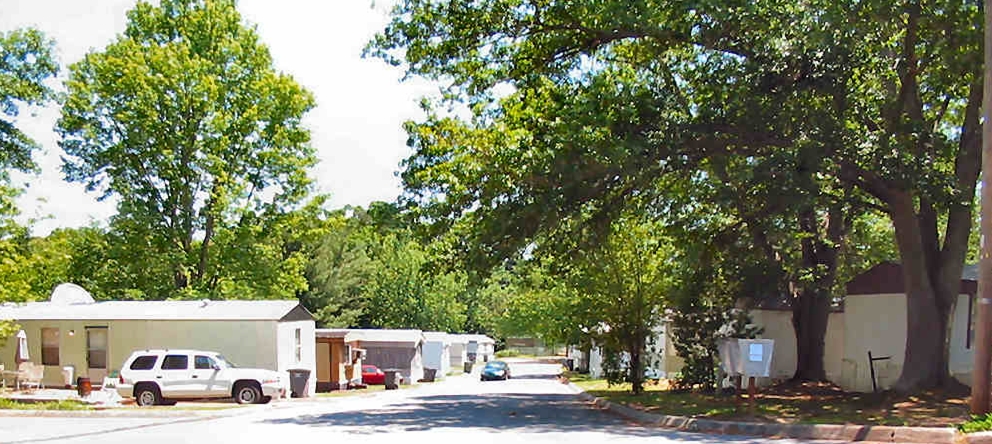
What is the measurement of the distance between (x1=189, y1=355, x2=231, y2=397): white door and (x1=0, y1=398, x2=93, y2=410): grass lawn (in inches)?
137

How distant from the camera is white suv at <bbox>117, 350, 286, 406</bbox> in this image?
26.3 metres

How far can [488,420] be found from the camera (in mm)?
20062

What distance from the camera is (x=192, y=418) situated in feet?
70.9

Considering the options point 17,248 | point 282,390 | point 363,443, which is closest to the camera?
point 363,443

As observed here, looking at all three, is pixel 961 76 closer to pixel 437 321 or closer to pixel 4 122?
pixel 4 122

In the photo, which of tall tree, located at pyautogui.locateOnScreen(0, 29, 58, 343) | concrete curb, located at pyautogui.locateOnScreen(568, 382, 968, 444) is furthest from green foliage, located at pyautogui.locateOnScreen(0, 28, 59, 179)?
concrete curb, located at pyautogui.locateOnScreen(568, 382, 968, 444)

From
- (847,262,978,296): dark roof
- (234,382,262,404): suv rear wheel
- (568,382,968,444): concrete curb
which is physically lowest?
(234,382,262,404): suv rear wheel

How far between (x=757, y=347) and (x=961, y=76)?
6594 mm

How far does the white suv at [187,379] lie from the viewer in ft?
86.4

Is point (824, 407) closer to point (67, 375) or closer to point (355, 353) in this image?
point (67, 375)

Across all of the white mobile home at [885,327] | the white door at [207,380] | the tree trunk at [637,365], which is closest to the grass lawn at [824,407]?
the white mobile home at [885,327]

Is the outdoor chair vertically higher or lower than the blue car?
higher

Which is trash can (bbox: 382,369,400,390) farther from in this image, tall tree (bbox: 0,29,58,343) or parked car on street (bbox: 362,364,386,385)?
tall tree (bbox: 0,29,58,343)

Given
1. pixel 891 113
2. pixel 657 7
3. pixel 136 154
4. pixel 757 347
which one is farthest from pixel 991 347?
pixel 136 154
